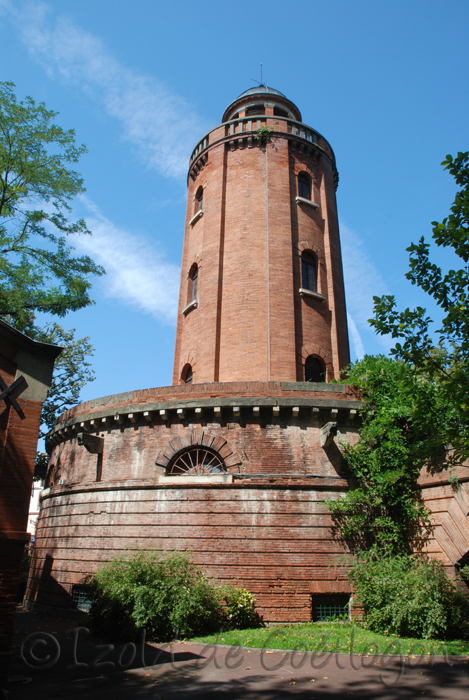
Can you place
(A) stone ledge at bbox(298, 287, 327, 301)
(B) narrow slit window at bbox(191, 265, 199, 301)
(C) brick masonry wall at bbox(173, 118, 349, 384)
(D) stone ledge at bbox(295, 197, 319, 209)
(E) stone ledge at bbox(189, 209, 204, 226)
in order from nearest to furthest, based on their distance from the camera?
(C) brick masonry wall at bbox(173, 118, 349, 384) → (A) stone ledge at bbox(298, 287, 327, 301) → (D) stone ledge at bbox(295, 197, 319, 209) → (B) narrow slit window at bbox(191, 265, 199, 301) → (E) stone ledge at bbox(189, 209, 204, 226)

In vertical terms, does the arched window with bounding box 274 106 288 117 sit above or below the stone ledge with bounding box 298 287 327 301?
above

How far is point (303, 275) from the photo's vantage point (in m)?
20.7

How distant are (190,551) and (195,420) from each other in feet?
11.6

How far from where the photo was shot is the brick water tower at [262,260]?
61.0 feet

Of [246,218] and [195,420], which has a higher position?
Result: [246,218]

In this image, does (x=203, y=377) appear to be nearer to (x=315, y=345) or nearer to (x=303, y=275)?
(x=315, y=345)

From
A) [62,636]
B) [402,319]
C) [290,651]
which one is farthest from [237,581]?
[402,319]

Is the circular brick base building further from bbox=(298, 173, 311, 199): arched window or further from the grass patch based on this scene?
the grass patch

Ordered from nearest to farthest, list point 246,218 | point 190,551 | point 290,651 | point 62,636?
point 290,651 < point 62,636 < point 190,551 < point 246,218

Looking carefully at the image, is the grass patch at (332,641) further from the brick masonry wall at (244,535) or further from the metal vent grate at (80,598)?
the metal vent grate at (80,598)

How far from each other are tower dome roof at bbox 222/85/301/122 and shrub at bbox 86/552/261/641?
21.6 meters

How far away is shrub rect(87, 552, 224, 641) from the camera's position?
11.0m

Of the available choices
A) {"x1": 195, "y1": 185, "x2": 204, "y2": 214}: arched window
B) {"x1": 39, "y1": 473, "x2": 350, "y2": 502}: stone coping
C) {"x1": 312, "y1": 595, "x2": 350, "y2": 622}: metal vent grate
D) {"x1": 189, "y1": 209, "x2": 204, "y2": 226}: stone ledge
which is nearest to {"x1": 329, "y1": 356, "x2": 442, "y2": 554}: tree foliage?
{"x1": 39, "y1": 473, "x2": 350, "y2": 502}: stone coping

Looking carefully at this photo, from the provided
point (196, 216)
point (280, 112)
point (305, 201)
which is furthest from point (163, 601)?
point (280, 112)
